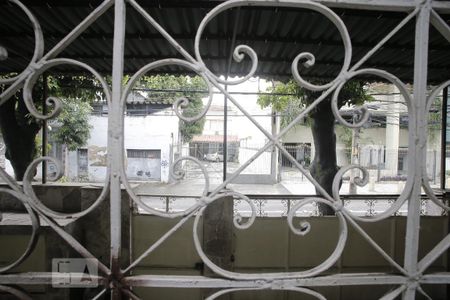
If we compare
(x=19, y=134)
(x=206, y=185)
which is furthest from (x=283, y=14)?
(x=19, y=134)

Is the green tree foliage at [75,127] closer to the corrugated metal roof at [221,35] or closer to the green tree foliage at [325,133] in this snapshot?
the corrugated metal roof at [221,35]

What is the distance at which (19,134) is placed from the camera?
555cm

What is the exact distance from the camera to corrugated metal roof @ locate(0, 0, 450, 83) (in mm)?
2326

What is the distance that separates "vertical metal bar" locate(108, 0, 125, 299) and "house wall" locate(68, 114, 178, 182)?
16.5 metres

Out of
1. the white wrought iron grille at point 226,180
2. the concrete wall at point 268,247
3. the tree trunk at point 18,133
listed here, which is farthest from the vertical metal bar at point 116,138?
the tree trunk at point 18,133

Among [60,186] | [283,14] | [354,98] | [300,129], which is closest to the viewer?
[283,14]

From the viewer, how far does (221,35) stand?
9.38ft

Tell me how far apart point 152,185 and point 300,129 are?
10712mm

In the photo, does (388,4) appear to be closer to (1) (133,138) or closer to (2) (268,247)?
(2) (268,247)

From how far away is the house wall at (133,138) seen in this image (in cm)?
1733

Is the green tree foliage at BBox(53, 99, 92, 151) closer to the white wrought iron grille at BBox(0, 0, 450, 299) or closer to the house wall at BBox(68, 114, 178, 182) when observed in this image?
the house wall at BBox(68, 114, 178, 182)

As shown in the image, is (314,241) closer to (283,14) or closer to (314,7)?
(283,14)

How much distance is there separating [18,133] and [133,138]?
12132mm

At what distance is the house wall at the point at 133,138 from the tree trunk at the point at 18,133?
11.7m
